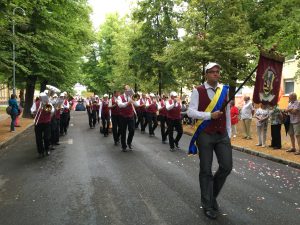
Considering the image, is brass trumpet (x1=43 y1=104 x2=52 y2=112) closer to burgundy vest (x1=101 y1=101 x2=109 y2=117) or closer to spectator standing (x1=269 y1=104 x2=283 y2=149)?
spectator standing (x1=269 y1=104 x2=283 y2=149)

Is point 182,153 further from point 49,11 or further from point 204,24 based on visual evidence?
point 49,11

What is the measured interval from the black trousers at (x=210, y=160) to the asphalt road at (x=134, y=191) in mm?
320

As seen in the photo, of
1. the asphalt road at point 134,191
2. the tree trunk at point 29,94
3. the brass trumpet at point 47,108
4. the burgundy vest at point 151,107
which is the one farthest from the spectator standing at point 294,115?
the tree trunk at point 29,94

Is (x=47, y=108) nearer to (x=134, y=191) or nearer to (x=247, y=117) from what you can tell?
(x=134, y=191)

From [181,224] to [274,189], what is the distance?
2856mm

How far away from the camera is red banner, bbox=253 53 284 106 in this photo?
579 cm

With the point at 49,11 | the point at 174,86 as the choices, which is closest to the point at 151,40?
the point at 174,86

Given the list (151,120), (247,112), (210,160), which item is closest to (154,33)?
(151,120)

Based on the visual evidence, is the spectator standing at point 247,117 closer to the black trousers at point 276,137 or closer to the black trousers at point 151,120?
the black trousers at point 276,137

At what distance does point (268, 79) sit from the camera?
19.4ft

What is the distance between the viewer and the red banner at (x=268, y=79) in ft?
19.0

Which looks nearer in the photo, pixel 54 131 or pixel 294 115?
pixel 294 115

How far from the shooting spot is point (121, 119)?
13.4 meters

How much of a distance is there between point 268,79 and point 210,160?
1360mm
